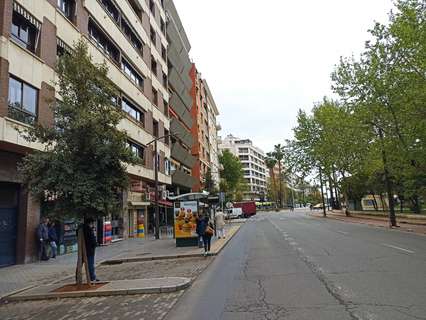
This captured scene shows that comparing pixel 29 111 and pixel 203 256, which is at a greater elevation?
pixel 29 111

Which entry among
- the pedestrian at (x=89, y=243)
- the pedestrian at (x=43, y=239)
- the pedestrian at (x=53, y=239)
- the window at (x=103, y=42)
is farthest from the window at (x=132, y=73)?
the pedestrian at (x=89, y=243)

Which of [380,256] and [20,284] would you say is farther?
[380,256]

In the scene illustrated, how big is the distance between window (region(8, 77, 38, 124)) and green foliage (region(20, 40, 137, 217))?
495cm

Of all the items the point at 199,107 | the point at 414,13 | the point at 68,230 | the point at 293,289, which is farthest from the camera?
the point at 199,107

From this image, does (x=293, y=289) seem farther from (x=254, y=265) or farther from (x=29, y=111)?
(x=29, y=111)

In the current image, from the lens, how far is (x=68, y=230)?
64.5 ft

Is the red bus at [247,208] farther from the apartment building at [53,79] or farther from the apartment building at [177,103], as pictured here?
the apartment building at [53,79]

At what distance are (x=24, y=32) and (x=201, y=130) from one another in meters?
52.0

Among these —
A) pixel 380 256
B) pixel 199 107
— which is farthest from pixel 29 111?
pixel 199 107

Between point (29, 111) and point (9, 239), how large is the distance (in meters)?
5.29

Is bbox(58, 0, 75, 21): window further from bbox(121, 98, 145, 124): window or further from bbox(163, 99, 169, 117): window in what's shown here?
bbox(163, 99, 169, 117): window

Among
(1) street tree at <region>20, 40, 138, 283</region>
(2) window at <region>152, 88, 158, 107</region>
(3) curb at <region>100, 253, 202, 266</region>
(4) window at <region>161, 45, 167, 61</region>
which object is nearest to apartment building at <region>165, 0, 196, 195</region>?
(4) window at <region>161, 45, 167, 61</region>

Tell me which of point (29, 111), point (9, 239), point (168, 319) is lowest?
point (168, 319)

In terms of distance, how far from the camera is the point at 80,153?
10609 millimetres
